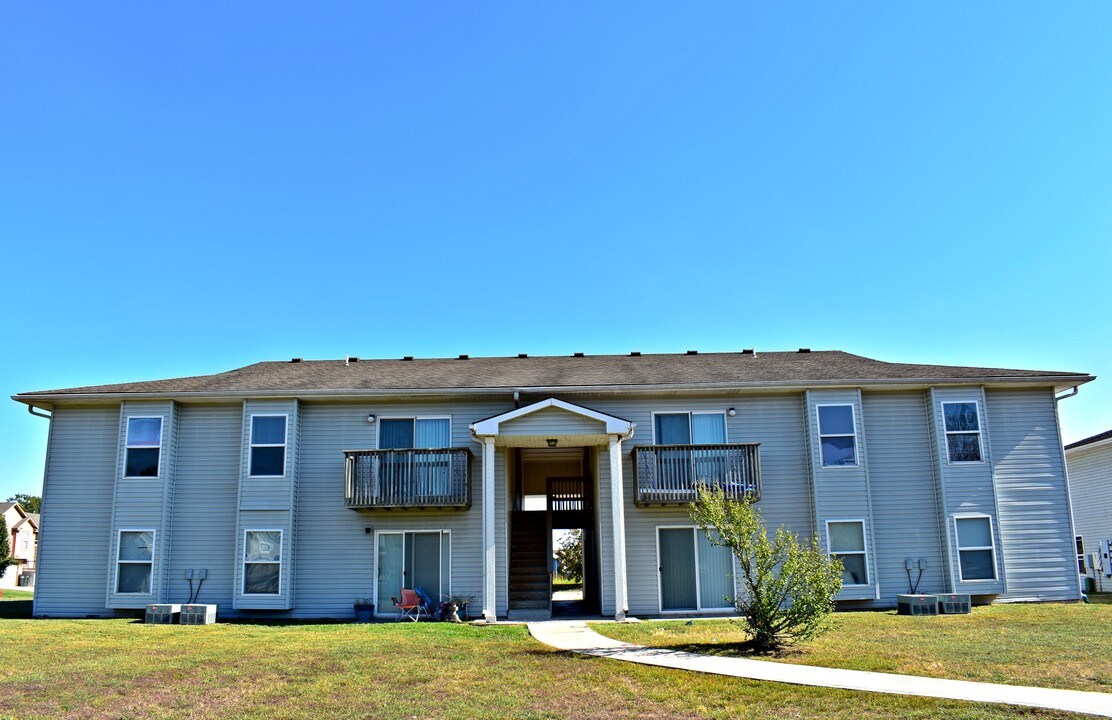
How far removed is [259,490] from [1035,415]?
17.6 m

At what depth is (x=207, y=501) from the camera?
18.3 m

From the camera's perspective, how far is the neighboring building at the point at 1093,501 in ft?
76.7

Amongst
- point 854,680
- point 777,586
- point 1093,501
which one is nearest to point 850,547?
point 777,586

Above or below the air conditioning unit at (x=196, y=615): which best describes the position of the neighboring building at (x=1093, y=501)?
above

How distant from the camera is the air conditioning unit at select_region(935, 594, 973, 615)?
634 inches

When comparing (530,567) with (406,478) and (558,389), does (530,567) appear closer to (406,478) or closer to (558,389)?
(406,478)

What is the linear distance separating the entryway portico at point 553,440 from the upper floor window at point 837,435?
4.62 m

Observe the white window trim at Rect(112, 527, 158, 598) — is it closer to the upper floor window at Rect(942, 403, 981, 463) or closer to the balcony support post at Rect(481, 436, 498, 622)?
the balcony support post at Rect(481, 436, 498, 622)

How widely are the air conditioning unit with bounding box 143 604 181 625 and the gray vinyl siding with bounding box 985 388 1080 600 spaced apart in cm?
1747

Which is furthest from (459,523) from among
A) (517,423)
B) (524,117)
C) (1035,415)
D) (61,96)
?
(1035,415)

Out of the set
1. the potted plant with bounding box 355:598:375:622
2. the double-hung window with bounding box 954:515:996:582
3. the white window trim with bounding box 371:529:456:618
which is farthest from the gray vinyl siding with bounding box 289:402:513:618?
the double-hung window with bounding box 954:515:996:582

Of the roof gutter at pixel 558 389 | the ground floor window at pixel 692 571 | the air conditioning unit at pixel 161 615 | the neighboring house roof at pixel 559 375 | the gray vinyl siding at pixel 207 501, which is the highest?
the neighboring house roof at pixel 559 375

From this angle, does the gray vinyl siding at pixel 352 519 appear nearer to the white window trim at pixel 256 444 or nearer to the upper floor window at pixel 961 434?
the white window trim at pixel 256 444

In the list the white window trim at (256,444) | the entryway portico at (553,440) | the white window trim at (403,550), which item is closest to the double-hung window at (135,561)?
the white window trim at (256,444)
